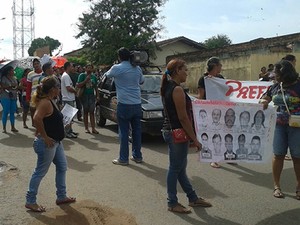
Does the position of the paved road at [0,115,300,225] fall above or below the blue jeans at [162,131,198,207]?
below

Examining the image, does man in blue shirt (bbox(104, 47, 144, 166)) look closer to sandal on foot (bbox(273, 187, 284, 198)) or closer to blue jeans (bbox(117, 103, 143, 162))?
blue jeans (bbox(117, 103, 143, 162))

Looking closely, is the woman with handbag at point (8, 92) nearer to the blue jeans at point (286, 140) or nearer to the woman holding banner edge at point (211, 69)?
the woman holding banner edge at point (211, 69)

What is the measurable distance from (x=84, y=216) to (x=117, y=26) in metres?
25.3

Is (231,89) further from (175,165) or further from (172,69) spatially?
(175,165)

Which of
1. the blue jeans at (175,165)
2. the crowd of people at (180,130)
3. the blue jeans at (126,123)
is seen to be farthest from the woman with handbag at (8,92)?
the blue jeans at (175,165)

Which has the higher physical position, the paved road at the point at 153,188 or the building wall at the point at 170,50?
the building wall at the point at 170,50

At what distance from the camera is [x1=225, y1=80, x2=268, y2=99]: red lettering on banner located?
5.99 meters

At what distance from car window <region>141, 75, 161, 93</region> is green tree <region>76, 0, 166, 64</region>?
18201 mm

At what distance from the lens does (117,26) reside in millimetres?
28812

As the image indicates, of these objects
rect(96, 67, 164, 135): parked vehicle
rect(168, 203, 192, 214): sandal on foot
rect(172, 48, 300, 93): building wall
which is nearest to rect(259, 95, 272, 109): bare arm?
rect(168, 203, 192, 214): sandal on foot

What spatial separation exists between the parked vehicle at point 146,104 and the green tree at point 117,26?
17494mm

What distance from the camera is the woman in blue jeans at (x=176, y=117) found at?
450cm

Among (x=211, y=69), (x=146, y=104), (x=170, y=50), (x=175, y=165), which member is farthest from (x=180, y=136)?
(x=170, y=50)

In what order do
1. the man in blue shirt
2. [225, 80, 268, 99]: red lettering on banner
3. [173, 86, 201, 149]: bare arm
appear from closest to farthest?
[173, 86, 201, 149]: bare arm → [225, 80, 268, 99]: red lettering on banner → the man in blue shirt
